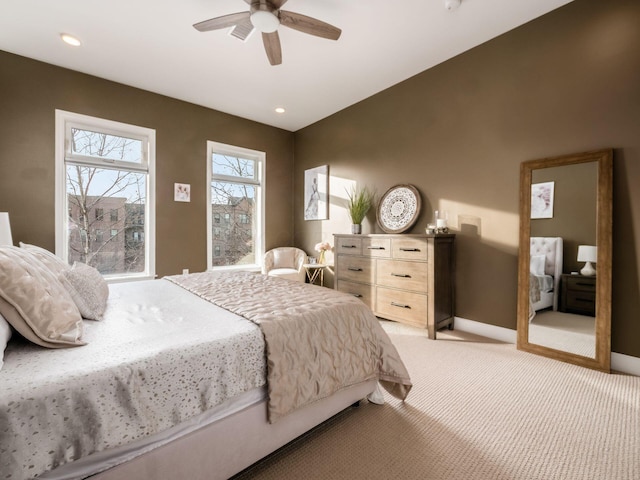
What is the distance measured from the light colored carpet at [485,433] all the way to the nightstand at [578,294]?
47 cm

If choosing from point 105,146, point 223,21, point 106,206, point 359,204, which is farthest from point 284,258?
point 223,21

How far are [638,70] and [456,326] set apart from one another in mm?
2599

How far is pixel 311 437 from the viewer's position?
153cm

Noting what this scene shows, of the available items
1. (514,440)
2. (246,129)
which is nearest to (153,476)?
(514,440)

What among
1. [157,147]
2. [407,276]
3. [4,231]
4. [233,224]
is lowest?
[407,276]

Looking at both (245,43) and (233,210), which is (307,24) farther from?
(233,210)

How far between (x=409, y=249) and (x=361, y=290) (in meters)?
0.84

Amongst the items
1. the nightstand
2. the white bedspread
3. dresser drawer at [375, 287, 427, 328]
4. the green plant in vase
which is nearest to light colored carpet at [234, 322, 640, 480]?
the nightstand

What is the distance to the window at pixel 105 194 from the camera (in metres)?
3.30

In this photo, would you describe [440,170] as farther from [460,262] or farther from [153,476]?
[153,476]

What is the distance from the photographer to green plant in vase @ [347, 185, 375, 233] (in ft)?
12.7

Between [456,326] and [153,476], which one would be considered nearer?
[153,476]

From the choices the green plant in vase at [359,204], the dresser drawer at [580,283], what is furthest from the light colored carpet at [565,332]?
the green plant in vase at [359,204]

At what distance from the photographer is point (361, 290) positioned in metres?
3.51
